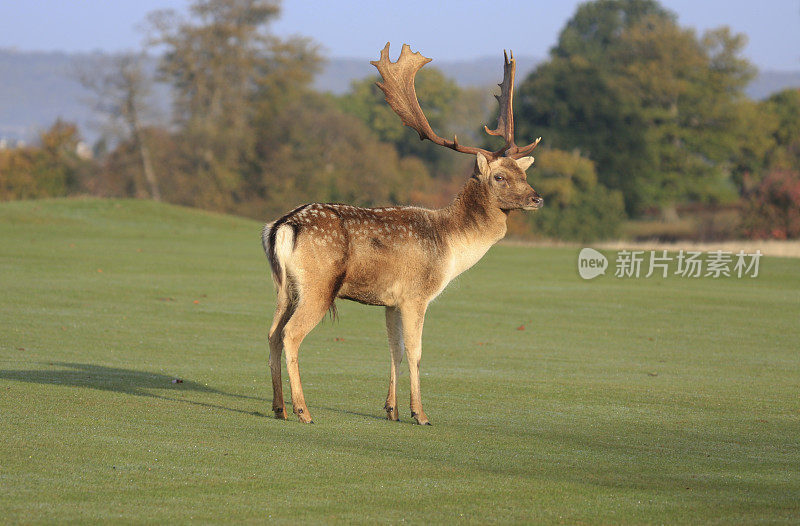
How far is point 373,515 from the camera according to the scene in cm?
696

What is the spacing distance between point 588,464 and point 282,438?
2661 mm

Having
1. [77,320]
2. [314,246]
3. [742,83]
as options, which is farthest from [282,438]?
[742,83]

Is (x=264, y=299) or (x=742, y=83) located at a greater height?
(x=742, y=83)

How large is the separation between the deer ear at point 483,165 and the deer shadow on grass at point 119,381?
3.46 metres

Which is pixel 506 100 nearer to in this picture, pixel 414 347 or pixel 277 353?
pixel 414 347

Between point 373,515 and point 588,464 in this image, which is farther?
point 588,464

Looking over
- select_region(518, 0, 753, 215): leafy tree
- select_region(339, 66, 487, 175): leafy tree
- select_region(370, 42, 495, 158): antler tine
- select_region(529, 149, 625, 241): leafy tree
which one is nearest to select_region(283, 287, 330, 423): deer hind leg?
select_region(370, 42, 495, 158): antler tine

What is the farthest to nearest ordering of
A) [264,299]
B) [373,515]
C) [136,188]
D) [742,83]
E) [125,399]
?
1. [742,83]
2. [136,188]
3. [264,299]
4. [125,399]
5. [373,515]

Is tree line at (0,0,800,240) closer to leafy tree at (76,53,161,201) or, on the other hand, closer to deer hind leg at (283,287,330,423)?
leafy tree at (76,53,161,201)

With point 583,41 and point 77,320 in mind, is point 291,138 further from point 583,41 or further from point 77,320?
point 77,320

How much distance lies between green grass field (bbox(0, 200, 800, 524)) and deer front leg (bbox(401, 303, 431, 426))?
0.24 metres

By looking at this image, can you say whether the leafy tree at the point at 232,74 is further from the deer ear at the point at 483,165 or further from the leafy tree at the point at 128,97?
the deer ear at the point at 483,165

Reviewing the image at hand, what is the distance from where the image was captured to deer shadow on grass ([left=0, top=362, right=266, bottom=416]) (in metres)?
11.9

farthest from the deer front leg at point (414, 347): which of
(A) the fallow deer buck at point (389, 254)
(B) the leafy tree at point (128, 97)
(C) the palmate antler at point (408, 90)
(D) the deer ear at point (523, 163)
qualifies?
(B) the leafy tree at point (128, 97)
